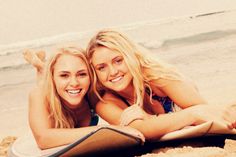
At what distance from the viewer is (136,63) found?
304 centimetres

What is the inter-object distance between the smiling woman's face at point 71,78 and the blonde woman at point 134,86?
85 millimetres

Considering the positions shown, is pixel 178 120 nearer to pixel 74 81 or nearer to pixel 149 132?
pixel 149 132

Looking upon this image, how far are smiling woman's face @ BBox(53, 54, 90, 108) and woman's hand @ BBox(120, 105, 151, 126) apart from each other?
0.36 metres

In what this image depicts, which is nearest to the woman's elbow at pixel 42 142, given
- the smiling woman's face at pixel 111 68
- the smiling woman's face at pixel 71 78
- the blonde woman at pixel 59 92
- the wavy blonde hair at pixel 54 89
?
the blonde woman at pixel 59 92

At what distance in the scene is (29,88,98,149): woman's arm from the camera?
9.11 ft

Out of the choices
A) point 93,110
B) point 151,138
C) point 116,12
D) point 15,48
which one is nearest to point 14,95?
point 93,110

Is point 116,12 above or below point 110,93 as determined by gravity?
below

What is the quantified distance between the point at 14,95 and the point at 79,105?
5.92 metres

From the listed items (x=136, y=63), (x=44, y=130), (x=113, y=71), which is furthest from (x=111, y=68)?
(x=44, y=130)

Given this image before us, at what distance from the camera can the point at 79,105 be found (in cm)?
321

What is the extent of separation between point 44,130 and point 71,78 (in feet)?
1.31

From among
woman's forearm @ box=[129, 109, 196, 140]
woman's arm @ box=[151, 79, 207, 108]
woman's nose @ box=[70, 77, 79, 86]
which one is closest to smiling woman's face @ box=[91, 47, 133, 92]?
woman's nose @ box=[70, 77, 79, 86]

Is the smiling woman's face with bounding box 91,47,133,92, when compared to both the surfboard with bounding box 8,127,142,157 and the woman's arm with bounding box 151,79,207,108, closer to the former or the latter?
the woman's arm with bounding box 151,79,207,108

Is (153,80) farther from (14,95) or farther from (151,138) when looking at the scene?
(14,95)
